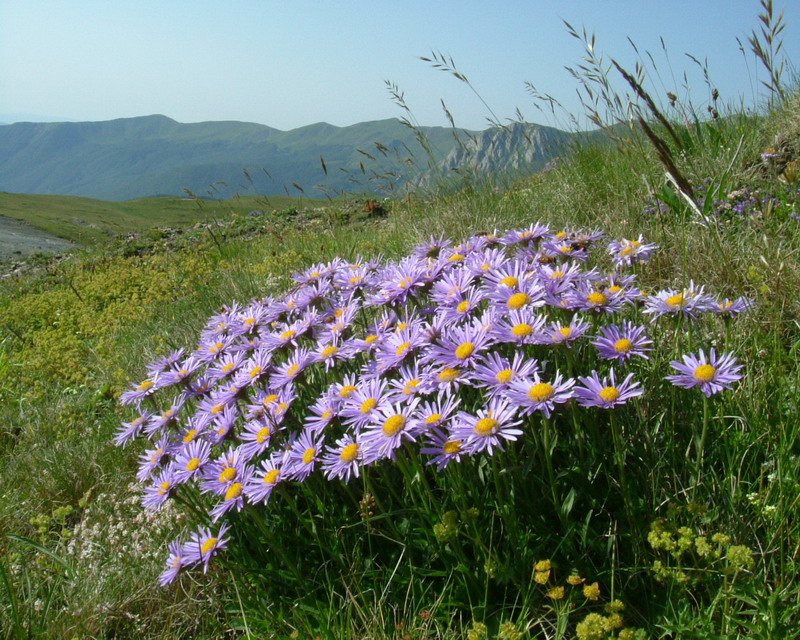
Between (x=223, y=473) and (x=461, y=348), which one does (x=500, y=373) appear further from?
(x=223, y=473)

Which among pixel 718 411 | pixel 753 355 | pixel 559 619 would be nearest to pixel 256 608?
pixel 559 619

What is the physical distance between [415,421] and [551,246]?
1087 mm

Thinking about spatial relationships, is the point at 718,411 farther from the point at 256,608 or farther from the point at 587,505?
the point at 256,608

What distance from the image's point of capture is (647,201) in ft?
13.2

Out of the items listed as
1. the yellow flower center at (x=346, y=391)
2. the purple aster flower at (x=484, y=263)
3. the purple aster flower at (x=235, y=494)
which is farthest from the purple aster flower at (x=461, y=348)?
the purple aster flower at (x=235, y=494)

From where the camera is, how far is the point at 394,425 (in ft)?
5.05

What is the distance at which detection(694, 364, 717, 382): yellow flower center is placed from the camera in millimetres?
1518

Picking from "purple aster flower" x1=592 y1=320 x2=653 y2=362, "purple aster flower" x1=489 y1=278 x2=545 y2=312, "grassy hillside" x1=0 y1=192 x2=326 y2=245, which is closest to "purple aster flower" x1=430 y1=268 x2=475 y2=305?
"purple aster flower" x1=489 y1=278 x2=545 y2=312

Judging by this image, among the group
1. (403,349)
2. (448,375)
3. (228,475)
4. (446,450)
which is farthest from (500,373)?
(228,475)

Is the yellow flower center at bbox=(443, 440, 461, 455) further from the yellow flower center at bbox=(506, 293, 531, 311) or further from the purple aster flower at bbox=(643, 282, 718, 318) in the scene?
the purple aster flower at bbox=(643, 282, 718, 318)

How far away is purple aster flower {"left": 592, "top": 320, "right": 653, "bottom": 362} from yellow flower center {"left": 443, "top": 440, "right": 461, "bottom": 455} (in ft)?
1.57

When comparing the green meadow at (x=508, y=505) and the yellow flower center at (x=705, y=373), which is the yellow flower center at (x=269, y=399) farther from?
the yellow flower center at (x=705, y=373)

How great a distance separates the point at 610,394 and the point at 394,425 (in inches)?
20.6

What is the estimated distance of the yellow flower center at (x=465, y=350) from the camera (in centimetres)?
166
